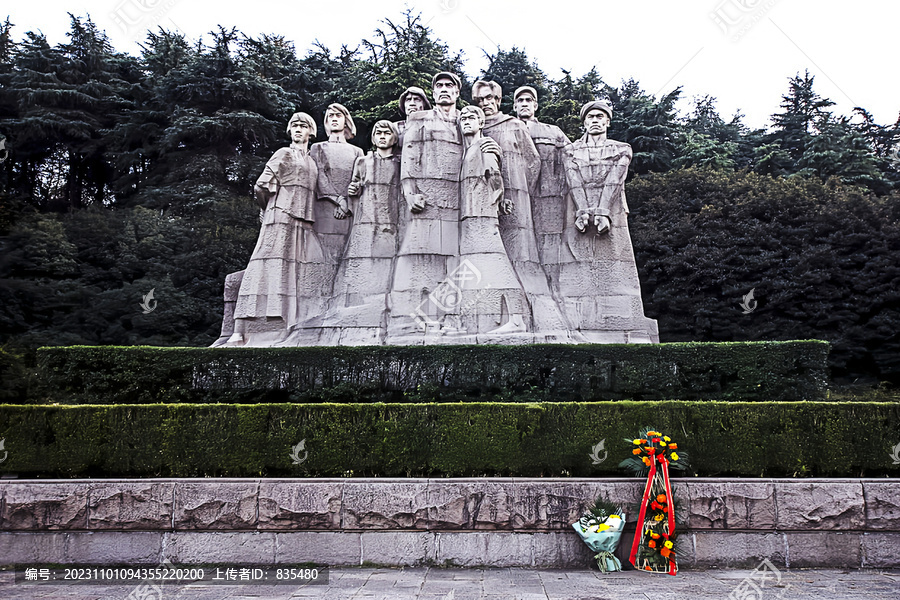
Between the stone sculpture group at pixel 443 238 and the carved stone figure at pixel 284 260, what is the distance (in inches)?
0.8

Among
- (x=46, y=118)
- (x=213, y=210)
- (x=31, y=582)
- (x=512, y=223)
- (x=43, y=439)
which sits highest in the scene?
(x=46, y=118)

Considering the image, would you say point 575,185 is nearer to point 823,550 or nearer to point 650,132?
point 823,550

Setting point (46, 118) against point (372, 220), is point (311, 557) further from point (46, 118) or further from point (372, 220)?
point (46, 118)

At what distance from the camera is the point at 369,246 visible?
1182 cm

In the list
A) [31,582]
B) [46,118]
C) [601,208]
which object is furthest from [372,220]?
[46,118]

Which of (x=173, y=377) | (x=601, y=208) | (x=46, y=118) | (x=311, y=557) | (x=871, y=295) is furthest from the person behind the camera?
(x=46, y=118)

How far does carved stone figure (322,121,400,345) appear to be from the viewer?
11.2 m

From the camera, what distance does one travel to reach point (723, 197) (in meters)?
23.0

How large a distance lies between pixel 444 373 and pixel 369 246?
3571 mm

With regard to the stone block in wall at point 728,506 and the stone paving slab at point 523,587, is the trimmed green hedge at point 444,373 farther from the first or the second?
the stone paving slab at point 523,587

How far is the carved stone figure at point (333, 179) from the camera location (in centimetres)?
1233

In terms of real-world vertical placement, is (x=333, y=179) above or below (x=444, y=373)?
above

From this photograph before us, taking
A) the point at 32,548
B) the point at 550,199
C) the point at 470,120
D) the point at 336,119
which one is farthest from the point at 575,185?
the point at 32,548

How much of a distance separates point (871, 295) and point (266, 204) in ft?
57.4
